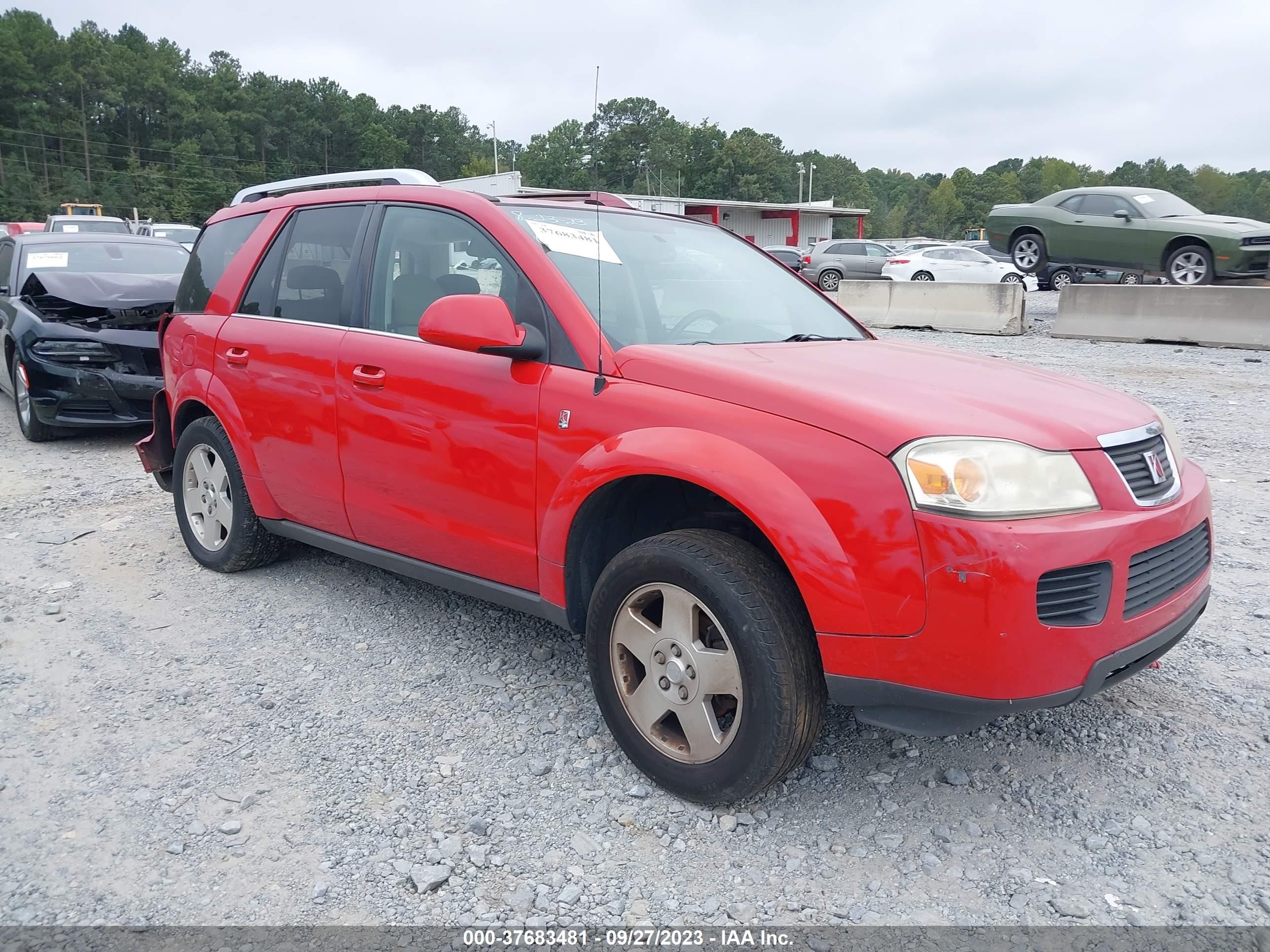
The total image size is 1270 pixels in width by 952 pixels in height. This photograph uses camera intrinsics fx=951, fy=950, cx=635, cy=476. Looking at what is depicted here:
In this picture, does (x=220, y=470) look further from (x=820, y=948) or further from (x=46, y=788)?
(x=820, y=948)

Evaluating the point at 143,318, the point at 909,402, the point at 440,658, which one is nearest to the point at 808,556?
the point at 909,402

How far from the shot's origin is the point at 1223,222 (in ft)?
45.4

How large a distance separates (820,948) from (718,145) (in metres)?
69.0

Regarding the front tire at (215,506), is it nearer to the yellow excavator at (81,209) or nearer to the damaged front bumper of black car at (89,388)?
the damaged front bumper of black car at (89,388)

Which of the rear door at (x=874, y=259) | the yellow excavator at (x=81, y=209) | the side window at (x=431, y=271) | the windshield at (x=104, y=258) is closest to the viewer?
the side window at (x=431, y=271)

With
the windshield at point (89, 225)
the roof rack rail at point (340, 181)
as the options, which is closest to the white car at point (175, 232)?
the windshield at point (89, 225)

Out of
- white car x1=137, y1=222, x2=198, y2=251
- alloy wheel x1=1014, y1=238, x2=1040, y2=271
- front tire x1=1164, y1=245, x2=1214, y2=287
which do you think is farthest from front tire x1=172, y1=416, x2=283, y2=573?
white car x1=137, y1=222, x2=198, y2=251

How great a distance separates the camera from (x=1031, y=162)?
149250 mm

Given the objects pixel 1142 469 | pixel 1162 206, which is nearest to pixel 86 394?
pixel 1142 469

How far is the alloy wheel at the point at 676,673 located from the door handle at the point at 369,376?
1376mm

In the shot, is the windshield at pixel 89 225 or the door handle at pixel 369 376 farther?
the windshield at pixel 89 225

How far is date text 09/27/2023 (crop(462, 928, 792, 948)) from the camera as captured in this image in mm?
2232

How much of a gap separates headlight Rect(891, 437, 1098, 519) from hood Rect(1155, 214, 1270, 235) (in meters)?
13.7

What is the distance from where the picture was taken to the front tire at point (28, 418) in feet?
25.4
